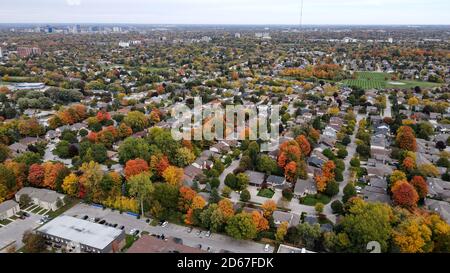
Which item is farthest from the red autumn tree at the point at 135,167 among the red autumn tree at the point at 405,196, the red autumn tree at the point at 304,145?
the red autumn tree at the point at 405,196

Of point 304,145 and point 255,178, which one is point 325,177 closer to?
point 255,178

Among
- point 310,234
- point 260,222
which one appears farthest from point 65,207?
point 310,234

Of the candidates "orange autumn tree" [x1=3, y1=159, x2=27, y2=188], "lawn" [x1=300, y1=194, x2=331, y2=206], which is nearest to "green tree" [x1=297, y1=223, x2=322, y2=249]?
"lawn" [x1=300, y1=194, x2=331, y2=206]

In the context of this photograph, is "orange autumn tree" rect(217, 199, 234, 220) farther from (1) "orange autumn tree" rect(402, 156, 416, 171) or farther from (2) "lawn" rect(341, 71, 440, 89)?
(2) "lawn" rect(341, 71, 440, 89)

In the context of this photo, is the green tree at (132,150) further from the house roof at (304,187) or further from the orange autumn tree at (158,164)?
the house roof at (304,187)

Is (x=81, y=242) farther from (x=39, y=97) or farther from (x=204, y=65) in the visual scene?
(x=204, y=65)
